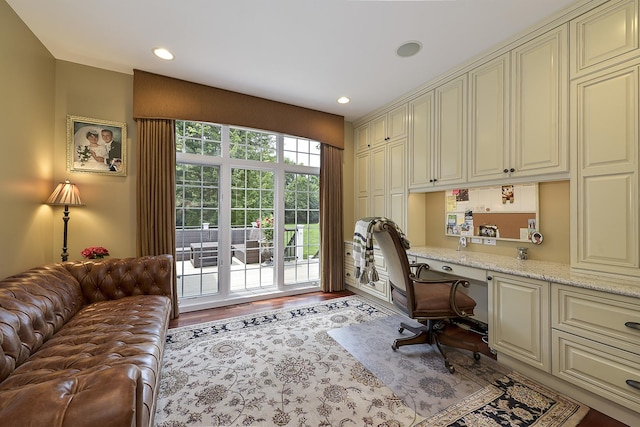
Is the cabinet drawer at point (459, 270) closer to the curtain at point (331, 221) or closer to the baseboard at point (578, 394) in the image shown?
the baseboard at point (578, 394)

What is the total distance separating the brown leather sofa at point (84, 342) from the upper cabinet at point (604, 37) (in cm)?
315

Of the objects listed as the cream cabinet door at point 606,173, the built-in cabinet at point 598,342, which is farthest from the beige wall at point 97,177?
the cream cabinet door at point 606,173

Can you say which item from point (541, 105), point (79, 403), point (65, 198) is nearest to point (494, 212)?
point (541, 105)

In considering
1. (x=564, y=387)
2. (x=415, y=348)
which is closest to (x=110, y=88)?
(x=415, y=348)

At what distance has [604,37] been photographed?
5.72 feet

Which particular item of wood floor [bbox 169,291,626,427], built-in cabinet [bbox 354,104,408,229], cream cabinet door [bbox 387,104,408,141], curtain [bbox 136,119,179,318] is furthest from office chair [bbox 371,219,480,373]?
curtain [bbox 136,119,179,318]

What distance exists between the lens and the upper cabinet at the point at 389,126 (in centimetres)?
337

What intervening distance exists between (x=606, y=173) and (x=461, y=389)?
1786mm

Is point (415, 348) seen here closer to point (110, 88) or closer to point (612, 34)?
point (612, 34)

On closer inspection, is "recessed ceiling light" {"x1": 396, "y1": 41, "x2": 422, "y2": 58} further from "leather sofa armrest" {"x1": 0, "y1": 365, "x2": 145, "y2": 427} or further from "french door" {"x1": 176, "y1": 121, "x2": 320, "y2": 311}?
"leather sofa armrest" {"x1": 0, "y1": 365, "x2": 145, "y2": 427}

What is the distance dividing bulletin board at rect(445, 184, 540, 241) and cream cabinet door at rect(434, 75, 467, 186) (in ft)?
1.07

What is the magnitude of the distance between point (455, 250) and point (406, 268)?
1.27m

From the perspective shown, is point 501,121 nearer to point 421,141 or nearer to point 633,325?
point 421,141

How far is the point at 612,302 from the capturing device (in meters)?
1.52
